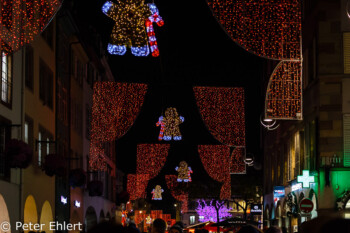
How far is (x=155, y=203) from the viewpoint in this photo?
4852 inches

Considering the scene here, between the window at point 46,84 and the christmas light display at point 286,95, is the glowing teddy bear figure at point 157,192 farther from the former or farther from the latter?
the christmas light display at point 286,95

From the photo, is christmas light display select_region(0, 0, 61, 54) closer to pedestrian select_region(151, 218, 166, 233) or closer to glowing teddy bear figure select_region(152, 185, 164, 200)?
pedestrian select_region(151, 218, 166, 233)

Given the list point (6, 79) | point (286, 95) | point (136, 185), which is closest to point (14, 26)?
point (6, 79)

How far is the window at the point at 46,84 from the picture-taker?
31938 mm

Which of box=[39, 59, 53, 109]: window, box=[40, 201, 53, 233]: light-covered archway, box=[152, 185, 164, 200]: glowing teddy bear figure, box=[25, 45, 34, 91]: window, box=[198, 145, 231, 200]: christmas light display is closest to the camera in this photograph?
box=[25, 45, 34, 91]: window

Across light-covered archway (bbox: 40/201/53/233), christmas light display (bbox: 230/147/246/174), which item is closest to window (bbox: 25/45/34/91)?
light-covered archway (bbox: 40/201/53/233)

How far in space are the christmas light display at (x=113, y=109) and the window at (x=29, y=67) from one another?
515 centimetres

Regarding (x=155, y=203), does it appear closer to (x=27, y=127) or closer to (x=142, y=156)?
(x=142, y=156)

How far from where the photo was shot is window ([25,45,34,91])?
28.7 m

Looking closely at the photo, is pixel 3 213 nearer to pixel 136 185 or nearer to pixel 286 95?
pixel 286 95

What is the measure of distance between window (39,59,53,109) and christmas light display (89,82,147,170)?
9.86 ft

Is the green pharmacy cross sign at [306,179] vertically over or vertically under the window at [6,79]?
under

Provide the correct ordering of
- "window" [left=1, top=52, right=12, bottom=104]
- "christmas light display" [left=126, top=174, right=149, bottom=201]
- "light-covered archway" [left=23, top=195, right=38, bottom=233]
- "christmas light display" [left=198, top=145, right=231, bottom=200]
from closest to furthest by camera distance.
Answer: "window" [left=1, top=52, right=12, bottom=104], "light-covered archway" [left=23, top=195, right=38, bottom=233], "christmas light display" [left=198, top=145, right=231, bottom=200], "christmas light display" [left=126, top=174, right=149, bottom=201]

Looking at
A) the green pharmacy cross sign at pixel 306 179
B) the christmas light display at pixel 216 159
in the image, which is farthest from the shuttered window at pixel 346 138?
the christmas light display at pixel 216 159
